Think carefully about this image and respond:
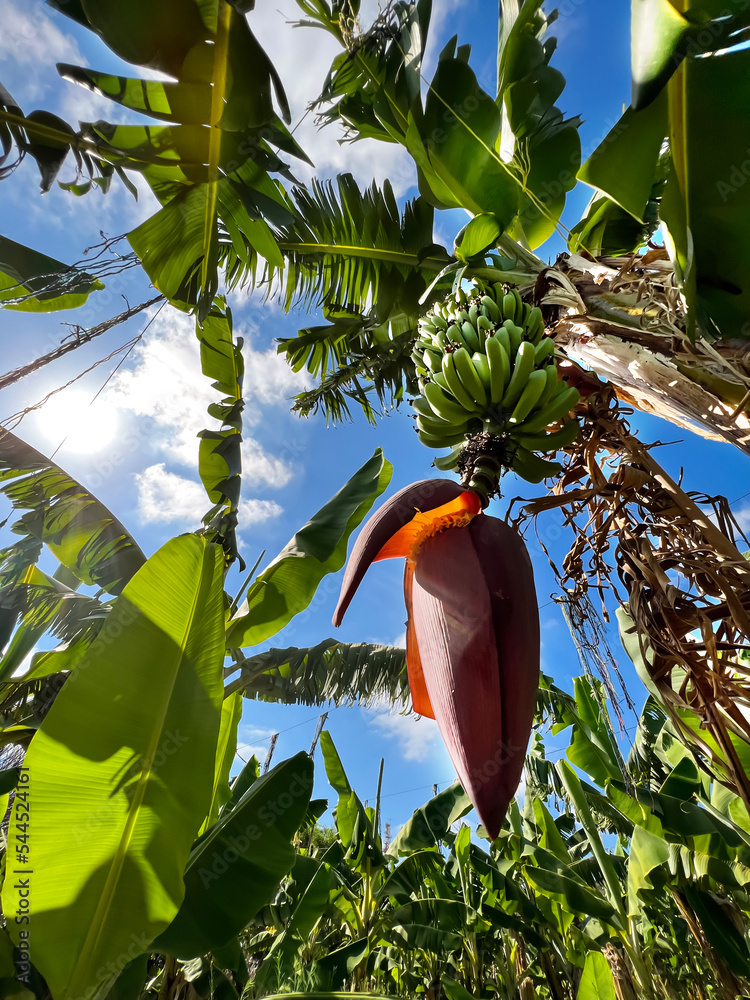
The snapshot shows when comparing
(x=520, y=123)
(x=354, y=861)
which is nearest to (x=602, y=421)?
(x=520, y=123)

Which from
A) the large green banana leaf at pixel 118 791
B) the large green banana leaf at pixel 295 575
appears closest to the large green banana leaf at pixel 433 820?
the large green banana leaf at pixel 295 575

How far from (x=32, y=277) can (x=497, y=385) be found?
5.59 feet

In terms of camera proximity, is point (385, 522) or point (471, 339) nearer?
point (385, 522)

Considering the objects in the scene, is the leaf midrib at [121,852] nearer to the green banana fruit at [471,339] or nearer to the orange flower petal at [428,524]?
the orange flower petal at [428,524]

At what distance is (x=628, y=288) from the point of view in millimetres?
1067

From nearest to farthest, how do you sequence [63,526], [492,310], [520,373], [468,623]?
[468,623], [520,373], [492,310], [63,526]

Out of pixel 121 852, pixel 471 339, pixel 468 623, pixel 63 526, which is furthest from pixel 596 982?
pixel 63 526

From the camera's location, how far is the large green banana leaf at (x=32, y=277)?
167 cm

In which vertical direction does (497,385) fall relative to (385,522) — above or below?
above

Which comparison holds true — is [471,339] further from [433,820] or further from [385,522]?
[433,820]

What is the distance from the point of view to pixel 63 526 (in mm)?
2168

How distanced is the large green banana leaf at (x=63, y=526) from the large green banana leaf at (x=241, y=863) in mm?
1064

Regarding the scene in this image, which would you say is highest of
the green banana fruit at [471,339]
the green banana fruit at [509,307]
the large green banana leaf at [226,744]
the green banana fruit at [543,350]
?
the green banana fruit at [509,307]

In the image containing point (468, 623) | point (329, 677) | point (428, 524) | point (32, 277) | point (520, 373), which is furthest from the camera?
point (329, 677)
